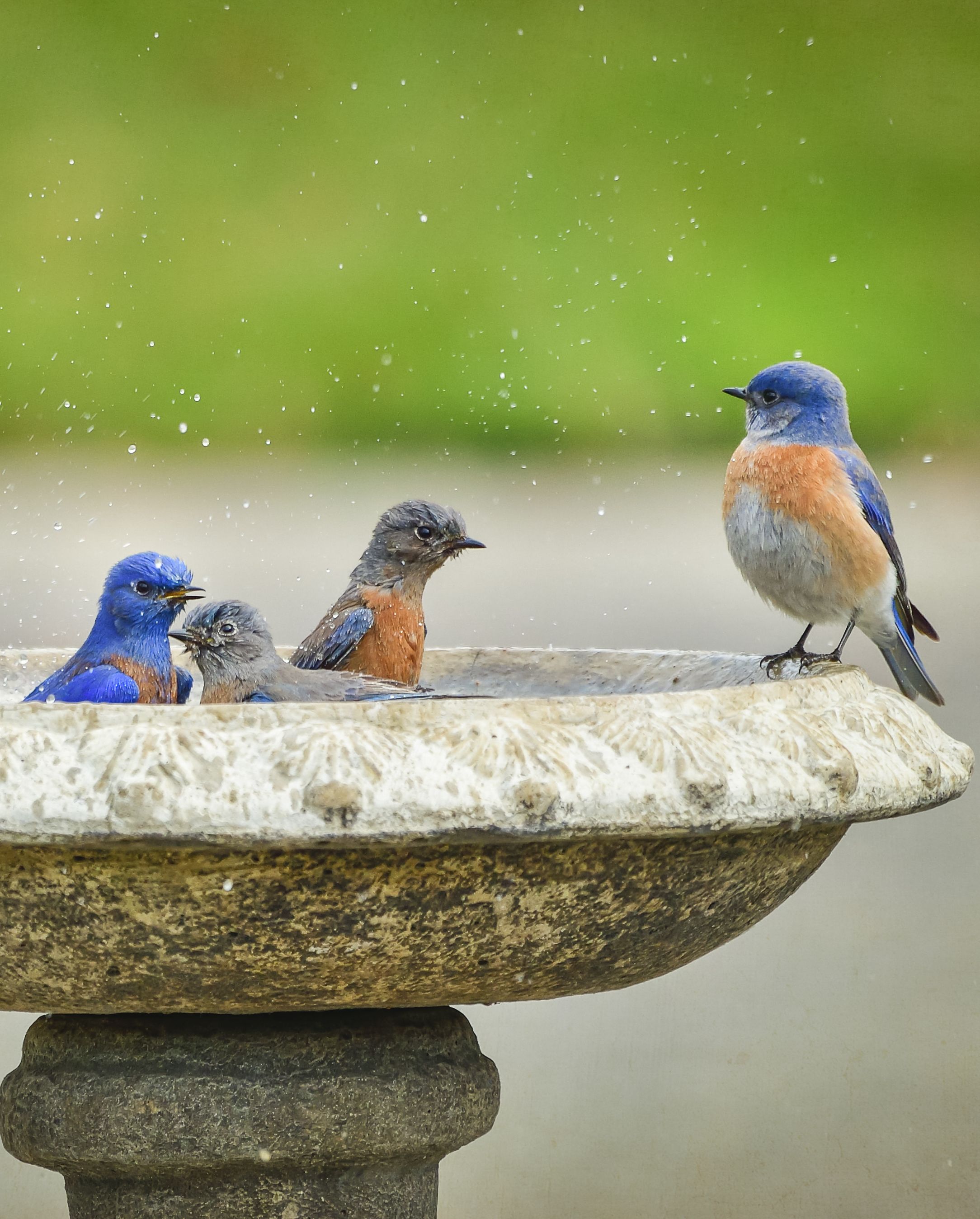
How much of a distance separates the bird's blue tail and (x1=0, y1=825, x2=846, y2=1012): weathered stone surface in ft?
3.25

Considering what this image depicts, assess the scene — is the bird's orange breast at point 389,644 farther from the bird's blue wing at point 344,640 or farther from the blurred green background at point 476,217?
the blurred green background at point 476,217

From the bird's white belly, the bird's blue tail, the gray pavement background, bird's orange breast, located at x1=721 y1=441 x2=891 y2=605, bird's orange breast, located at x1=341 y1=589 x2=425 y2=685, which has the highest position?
bird's orange breast, located at x1=721 y1=441 x2=891 y2=605

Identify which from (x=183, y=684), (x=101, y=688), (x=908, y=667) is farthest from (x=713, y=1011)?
(x=101, y=688)

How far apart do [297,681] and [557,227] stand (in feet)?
26.5

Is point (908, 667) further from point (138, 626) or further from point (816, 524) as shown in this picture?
point (138, 626)

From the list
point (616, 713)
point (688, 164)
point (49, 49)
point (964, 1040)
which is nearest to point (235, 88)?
point (49, 49)

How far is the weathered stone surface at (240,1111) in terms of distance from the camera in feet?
5.77

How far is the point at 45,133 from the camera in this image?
339 inches

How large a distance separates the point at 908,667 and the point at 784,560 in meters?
0.34

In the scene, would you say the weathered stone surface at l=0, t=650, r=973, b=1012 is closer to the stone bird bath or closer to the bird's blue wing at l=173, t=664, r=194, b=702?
the stone bird bath

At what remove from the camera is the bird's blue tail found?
2.63m

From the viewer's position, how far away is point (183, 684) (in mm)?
2592

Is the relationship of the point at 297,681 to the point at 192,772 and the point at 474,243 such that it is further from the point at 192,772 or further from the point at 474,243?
the point at 474,243

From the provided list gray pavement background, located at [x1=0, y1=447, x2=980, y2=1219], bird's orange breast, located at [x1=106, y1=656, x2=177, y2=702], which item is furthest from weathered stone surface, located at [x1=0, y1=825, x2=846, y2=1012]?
gray pavement background, located at [x1=0, y1=447, x2=980, y2=1219]
